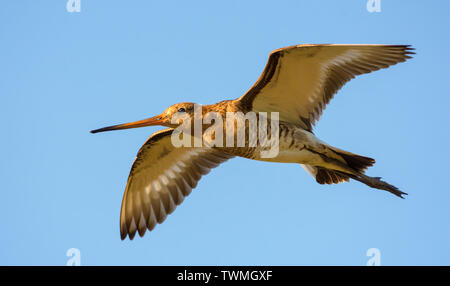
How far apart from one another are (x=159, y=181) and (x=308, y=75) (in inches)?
115

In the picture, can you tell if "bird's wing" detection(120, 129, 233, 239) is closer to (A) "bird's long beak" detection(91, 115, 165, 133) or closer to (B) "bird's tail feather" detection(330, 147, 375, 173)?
(A) "bird's long beak" detection(91, 115, 165, 133)

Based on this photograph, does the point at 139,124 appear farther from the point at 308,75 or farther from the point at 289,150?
the point at 308,75

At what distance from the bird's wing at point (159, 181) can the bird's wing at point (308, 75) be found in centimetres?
130

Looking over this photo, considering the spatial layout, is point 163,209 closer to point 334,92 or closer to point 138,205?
point 138,205

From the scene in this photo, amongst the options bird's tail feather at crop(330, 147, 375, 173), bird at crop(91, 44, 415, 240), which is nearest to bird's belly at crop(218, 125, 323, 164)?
bird at crop(91, 44, 415, 240)

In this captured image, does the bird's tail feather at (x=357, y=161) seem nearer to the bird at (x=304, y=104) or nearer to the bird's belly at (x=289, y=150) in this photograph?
the bird at (x=304, y=104)

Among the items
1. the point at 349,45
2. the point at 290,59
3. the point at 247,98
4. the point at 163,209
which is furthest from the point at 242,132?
the point at 163,209

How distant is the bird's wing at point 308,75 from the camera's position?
281 inches

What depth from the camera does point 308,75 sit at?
7.49 meters

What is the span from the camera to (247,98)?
7.35 meters

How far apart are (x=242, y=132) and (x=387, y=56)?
2.03 metres

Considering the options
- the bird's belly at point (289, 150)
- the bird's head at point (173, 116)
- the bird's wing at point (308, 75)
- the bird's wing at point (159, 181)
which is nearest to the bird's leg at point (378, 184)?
the bird's belly at point (289, 150)

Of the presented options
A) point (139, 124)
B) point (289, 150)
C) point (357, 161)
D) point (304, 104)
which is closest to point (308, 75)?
point (304, 104)

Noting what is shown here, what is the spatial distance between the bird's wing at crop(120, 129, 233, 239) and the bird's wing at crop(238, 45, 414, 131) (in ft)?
4.27
